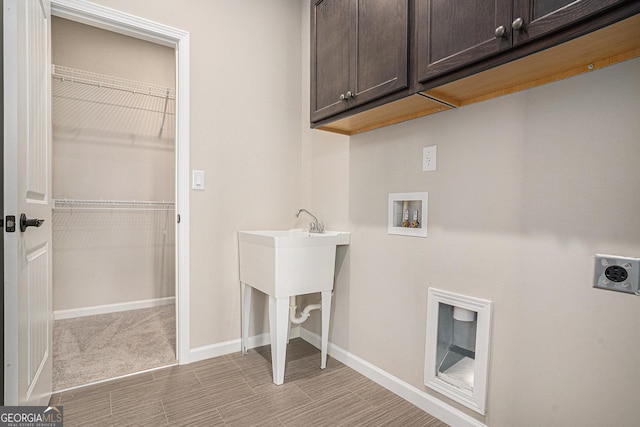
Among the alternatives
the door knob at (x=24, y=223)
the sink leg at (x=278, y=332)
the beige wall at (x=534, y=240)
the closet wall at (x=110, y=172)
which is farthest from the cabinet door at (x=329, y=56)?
the closet wall at (x=110, y=172)

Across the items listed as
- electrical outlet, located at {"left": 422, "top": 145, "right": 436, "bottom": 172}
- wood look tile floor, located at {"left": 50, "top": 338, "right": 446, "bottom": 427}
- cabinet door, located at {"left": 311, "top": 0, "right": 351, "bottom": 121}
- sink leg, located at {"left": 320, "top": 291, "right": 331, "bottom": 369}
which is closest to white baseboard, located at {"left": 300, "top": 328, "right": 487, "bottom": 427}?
wood look tile floor, located at {"left": 50, "top": 338, "right": 446, "bottom": 427}

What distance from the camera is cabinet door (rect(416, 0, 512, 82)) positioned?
109 centimetres

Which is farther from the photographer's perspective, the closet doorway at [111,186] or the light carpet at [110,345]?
the closet doorway at [111,186]

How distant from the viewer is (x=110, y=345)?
246 cm

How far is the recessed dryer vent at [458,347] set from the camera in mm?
1438

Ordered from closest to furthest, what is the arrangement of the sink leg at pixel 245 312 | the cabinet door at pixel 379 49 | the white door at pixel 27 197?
the white door at pixel 27 197, the cabinet door at pixel 379 49, the sink leg at pixel 245 312

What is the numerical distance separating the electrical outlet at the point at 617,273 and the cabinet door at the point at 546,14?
734mm

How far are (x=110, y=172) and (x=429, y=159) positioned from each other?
2970 mm

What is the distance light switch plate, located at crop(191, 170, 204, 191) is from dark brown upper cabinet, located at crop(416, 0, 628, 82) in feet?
4.88

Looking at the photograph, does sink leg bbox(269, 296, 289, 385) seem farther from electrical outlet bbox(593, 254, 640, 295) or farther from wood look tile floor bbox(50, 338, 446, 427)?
electrical outlet bbox(593, 254, 640, 295)

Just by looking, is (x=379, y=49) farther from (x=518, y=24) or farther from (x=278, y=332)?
(x=278, y=332)

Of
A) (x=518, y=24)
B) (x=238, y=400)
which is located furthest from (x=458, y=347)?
(x=518, y=24)

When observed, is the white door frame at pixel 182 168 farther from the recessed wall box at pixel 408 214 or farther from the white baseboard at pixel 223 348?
the recessed wall box at pixel 408 214

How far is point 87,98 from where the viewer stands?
3088mm
